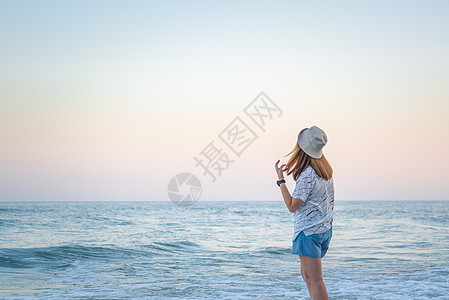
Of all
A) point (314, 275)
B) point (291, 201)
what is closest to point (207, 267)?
point (314, 275)

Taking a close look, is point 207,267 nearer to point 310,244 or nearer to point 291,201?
point 310,244

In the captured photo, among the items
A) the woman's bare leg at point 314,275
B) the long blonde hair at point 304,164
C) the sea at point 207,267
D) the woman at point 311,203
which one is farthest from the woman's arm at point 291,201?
the sea at point 207,267

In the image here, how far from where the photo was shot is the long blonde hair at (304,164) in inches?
137

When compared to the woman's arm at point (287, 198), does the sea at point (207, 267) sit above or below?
below

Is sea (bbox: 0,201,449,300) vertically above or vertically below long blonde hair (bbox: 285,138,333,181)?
below

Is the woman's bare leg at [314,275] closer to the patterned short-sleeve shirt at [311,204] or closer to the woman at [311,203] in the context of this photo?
the woman at [311,203]

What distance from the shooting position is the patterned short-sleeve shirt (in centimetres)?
341

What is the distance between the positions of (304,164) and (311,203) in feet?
1.10

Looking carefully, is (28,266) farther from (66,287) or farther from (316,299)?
(316,299)

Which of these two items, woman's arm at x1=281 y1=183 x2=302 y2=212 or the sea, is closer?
woman's arm at x1=281 y1=183 x2=302 y2=212

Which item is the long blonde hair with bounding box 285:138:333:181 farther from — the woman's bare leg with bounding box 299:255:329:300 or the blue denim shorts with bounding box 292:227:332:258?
the woman's bare leg with bounding box 299:255:329:300

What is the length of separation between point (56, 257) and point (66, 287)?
4448 mm

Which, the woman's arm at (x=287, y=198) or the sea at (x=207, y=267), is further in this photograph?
the sea at (x=207, y=267)

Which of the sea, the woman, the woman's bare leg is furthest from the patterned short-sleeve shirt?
the sea
